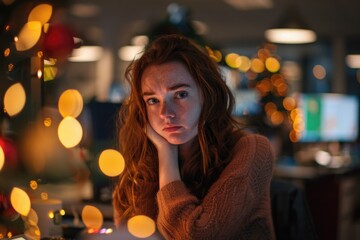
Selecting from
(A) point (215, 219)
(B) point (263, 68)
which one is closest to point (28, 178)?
(A) point (215, 219)

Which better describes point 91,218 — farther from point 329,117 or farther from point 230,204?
point 329,117

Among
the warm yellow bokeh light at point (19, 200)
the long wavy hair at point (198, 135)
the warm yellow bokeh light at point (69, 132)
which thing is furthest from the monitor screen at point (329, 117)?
the warm yellow bokeh light at point (19, 200)

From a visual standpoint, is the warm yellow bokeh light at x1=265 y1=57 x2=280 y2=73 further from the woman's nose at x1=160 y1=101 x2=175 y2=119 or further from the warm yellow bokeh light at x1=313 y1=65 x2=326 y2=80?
the warm yellow bokeh light at x1=313 y1=65 x2=326 y2=80

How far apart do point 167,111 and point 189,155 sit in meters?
0.19

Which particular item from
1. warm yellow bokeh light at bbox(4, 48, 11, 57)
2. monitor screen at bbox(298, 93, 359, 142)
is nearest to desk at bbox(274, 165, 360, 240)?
monitor screen at bbox(298, 93, 359, 142)

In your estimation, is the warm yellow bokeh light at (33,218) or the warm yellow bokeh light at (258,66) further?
the warm yellow bokeh light at (258,66)

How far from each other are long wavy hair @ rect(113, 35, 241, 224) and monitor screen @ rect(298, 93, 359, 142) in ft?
10.8

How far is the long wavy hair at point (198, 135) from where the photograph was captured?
1.59 meters

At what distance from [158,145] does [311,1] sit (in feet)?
23.4

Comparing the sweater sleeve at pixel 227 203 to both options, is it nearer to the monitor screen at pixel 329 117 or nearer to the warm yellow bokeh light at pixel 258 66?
the monitor screen at pixel 329 117

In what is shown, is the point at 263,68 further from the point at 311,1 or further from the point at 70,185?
the point at 311,1

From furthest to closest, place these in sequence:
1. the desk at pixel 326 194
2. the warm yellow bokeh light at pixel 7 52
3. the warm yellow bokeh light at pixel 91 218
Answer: the desk at pixel 326 194, the warm yellow bokeh light at pixel 91 218, the warm yellow bokeh light at pixel 7 52

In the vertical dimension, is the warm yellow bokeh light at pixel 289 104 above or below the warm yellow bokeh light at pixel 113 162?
above

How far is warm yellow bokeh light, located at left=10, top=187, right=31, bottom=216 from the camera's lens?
1398 mm
